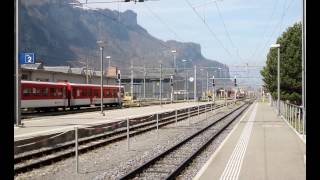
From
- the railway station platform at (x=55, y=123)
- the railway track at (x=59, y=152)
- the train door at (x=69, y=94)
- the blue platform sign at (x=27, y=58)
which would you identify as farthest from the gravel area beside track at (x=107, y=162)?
the train door at (x=69, y=94)

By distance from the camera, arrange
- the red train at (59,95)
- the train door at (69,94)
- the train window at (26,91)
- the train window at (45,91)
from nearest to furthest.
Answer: the train window at (26,91)
the red train at (59,95)
the train window at (45,91)
the train door at (69,94)

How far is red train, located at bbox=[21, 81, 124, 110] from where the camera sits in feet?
137

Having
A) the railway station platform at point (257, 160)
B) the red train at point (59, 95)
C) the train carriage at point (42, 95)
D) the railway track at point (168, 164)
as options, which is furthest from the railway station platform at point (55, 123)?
the railway station platform at point (257, 160)

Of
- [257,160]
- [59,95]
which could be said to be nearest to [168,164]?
[257,160]

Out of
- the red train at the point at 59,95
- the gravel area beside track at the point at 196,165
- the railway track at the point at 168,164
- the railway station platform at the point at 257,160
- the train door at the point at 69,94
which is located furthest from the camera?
the train door at the point at 69,94

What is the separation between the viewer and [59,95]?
48562 millimetres

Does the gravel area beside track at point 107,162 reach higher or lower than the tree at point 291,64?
lower

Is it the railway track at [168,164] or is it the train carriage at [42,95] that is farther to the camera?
the train carriage at [42,95]

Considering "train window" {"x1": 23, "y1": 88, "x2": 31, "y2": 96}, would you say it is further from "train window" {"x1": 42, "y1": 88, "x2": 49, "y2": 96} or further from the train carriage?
"train window" {"x1": 42, "y1": 88, "x2": 49, "y2": 96}

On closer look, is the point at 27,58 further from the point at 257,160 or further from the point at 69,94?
the point at 69,94

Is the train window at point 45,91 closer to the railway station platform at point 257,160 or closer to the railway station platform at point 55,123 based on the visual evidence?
the railway station platform at point 55,123

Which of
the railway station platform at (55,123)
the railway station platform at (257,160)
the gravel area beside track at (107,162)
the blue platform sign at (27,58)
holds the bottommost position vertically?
the gravel area beside track at (107,162)

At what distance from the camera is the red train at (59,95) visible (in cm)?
4175

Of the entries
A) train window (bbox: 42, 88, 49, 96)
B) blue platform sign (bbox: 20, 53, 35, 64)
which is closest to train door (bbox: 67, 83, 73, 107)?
train window (bbox: 42, 88, 49, 96)
